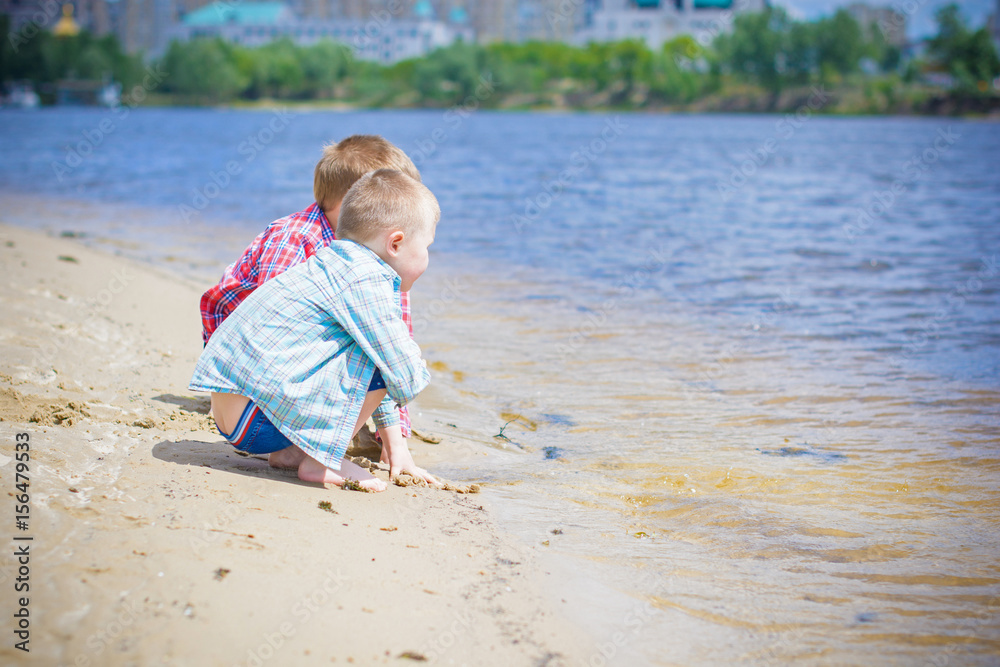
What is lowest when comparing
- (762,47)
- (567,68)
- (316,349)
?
(316,349)

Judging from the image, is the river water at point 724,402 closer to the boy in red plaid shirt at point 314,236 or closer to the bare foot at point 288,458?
the bare foot at point 288,458

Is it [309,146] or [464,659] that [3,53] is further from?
[464,659]

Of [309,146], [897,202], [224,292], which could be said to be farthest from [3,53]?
[224,292]

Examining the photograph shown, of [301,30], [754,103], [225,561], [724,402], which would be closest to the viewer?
[225,561]

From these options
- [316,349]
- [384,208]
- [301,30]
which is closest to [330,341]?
[316,349]

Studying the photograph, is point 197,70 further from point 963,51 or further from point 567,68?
point 963,51

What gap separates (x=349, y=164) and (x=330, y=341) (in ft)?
2.93

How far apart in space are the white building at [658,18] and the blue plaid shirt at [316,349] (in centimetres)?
12482

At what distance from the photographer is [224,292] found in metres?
3.10

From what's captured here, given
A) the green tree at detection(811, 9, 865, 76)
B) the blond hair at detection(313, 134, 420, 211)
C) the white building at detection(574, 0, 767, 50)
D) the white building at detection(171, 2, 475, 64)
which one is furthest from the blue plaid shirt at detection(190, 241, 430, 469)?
the white building at detection(171, 2, 475, 64)

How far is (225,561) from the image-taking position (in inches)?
82.3

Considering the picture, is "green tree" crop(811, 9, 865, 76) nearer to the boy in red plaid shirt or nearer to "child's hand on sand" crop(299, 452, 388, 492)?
the boy in red plaid shirt

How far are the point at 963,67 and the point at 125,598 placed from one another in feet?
270

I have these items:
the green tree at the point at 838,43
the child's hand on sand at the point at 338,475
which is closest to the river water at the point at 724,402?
the child's hand on sand at the point at 338,475
